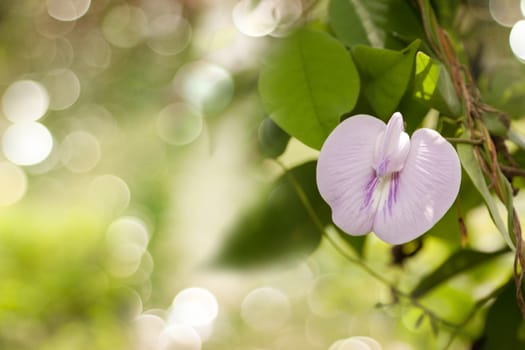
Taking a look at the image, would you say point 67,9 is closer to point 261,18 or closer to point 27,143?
point 27,143

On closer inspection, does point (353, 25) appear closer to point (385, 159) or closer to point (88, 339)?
point (385, 159)

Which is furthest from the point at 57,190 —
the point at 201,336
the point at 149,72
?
the point at 201,336

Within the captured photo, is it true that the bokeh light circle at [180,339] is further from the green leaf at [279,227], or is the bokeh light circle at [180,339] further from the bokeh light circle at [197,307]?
the green leaf at [279,227]

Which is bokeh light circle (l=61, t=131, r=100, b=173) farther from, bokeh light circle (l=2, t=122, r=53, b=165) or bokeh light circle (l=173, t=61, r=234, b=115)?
bokeh light circle (l=173, t=61, r=234, b=115)

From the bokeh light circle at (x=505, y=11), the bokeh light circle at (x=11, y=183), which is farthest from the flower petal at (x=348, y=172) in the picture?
the bokeh light circle at (x=11, y=183)

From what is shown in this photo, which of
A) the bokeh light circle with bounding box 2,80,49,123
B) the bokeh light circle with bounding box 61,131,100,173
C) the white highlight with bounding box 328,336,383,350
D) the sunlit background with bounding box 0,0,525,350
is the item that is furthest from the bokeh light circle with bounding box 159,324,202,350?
the bokeh light circle with bounding box 2,80,49,123

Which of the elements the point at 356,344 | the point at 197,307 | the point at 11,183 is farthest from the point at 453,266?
the point at 11,183
